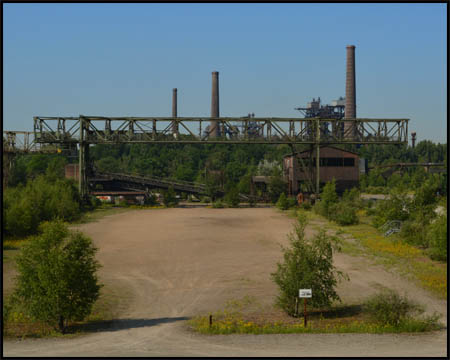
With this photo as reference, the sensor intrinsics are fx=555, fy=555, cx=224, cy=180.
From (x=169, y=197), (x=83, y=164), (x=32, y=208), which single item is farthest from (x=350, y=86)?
(x=32, y=208)

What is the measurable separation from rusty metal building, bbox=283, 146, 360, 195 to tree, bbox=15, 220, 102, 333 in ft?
163

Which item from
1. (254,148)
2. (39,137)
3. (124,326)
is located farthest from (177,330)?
(254,148)

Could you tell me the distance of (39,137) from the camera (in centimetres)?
6050

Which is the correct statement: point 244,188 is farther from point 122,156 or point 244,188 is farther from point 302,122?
point 122,156

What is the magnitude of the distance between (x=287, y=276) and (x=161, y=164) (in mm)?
94772

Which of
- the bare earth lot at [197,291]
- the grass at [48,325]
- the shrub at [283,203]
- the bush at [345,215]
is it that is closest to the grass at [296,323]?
the bare earth lot at [197,291]

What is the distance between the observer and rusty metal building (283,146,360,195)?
6619 cm

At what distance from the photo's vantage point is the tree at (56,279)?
17234 mm

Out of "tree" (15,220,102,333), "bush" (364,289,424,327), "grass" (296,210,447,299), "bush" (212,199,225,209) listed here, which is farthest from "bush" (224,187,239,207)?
"bush" (364,289,424,327)

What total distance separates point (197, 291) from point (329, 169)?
4636 centimetres

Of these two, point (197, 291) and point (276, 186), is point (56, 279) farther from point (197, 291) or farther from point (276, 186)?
point (276, 186)

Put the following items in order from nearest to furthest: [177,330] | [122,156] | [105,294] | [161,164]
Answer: [177,330], [105,294], [161,164], [122,156]

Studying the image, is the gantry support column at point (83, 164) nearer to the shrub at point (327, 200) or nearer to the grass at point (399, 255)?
the shrub at point (327, 200)

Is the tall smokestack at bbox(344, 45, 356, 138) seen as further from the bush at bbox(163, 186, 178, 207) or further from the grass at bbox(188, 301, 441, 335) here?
the grass at bbox(188, 301, 441, 335)
